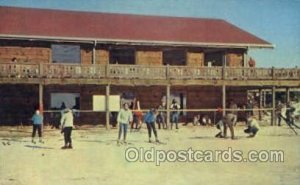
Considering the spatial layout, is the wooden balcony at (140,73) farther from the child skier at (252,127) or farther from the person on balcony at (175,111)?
the child skier at (252,127)

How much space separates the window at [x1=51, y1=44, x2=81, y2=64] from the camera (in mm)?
9195

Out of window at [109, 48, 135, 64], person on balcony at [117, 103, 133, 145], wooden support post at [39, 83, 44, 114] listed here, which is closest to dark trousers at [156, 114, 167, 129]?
person on balcony at [117, 103, 133, 145]

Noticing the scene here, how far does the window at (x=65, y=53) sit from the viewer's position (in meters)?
9.20

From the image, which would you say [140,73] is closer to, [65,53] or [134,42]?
[134,42]

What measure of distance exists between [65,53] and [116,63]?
71 cm

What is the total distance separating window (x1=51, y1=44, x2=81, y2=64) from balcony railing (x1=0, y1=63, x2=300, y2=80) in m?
0.10

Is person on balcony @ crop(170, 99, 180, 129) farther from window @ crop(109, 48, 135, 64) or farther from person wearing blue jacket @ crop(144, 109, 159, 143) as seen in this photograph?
window @ crop(109, 48, 135, 64)

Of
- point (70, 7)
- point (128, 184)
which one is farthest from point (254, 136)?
point (70, 7)

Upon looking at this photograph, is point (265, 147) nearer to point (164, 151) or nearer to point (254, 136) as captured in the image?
point (254, 136)

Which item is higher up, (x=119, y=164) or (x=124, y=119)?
(x=124, y=119)

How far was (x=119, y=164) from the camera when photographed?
8.13 meters

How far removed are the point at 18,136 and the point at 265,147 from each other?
2.87 meters

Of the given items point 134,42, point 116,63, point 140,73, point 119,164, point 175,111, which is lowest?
point 119,164

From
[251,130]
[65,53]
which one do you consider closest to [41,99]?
[65,53]
